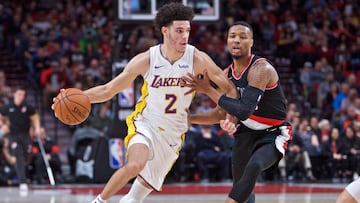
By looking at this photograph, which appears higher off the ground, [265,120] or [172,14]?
[172,14]

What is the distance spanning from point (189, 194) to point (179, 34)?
5.30 metres

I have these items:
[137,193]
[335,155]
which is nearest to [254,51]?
[335,155]

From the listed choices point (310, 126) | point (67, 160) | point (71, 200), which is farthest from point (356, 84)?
point (71, 200)

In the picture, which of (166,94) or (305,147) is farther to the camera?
(305,147)

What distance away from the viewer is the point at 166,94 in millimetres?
7172

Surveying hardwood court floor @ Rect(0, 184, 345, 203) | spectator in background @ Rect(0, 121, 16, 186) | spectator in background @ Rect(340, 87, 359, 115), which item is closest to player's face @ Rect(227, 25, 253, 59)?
hardwood court floor @ Rect(0, 184, 345, 203)

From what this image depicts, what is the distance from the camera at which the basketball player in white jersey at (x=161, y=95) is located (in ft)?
23.5

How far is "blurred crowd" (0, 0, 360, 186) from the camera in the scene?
15039 mm

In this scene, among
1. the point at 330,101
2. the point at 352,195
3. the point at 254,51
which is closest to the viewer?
the point at 352,195

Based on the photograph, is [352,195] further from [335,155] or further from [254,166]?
[335,155]

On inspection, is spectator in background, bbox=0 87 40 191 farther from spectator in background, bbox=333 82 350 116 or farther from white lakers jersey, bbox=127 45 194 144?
spectator in background, bbox=333 82 350 116

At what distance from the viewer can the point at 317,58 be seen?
765 inches

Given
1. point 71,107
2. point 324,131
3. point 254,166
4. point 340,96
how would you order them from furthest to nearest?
point 340,96, point 324,131, point 71,107, point 254,166

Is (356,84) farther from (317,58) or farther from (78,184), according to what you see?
(78,184)
